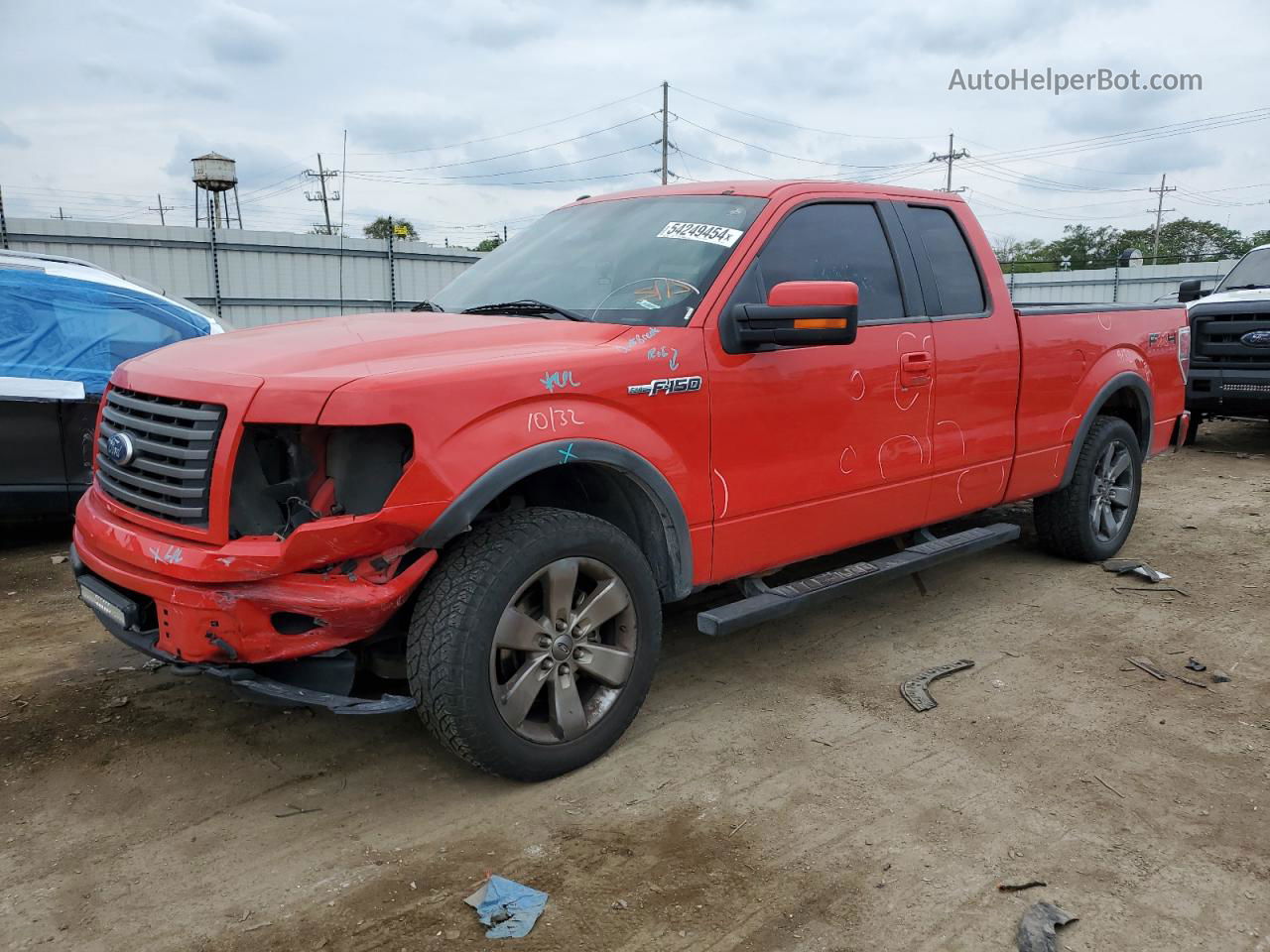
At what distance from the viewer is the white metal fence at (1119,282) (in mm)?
25625

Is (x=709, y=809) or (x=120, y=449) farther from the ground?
(x=120, y=449)

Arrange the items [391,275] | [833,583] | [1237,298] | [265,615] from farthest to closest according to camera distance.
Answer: [391,275], [1237,298], [833,583], [265,615]

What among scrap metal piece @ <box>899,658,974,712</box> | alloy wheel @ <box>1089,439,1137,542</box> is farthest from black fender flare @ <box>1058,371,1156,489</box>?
scrap metal piece @ <box>899,658,974,712</box>

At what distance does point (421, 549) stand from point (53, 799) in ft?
4.79

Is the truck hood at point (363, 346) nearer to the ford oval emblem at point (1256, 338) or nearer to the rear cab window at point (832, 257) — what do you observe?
the rear cab window at point (832, 257)

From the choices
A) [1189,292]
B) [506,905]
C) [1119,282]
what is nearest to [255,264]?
[1189,292]

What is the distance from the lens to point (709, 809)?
2.97 meters

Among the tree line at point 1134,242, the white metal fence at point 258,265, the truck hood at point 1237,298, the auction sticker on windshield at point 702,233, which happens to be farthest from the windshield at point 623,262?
the tree line at point 1134,242

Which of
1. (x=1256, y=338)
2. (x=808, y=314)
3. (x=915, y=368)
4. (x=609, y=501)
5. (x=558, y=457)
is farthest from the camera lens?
(x=1256, y=338)

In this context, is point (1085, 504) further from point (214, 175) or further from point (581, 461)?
point (214, 175)

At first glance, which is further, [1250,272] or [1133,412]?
[1250,272]

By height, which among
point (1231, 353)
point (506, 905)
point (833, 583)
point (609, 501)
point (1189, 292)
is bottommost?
point (506, 905)

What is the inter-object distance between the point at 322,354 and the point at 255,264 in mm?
15077

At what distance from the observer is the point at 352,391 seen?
8.52 ft
